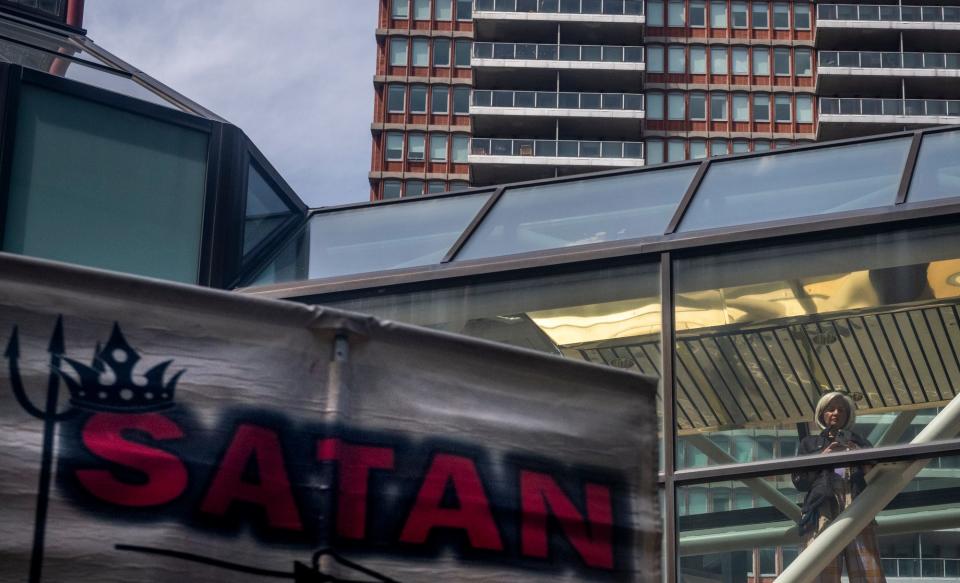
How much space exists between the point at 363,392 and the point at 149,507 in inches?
21.1

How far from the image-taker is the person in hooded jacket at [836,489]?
7867mm

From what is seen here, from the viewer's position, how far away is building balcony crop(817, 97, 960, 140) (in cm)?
7450

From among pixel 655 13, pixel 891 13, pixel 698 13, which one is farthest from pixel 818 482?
pixel 698 13

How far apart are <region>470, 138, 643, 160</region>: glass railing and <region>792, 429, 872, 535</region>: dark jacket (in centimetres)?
6724

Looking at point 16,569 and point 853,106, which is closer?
point 16,569

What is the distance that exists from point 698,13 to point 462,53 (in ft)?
45.2

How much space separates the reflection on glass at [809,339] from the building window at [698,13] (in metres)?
73.3

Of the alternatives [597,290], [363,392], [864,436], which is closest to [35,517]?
[363,392]

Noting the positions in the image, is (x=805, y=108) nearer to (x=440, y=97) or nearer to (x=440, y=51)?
(x=440, y=97)

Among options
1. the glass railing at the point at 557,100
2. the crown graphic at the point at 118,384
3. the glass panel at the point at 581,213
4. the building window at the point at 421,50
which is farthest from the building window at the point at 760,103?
the crown graphic at the point at 118,384

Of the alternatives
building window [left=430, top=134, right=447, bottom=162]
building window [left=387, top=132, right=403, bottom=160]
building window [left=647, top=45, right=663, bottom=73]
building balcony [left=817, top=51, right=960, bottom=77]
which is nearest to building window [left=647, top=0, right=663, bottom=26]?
building window [left=647, top=45, right=663, bottom=73]

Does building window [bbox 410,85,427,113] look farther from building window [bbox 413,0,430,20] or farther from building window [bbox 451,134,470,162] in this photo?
building window [bbox 413,0,430,20]

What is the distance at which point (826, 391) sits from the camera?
846 cm

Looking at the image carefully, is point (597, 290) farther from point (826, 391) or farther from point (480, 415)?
point (480, 415)
